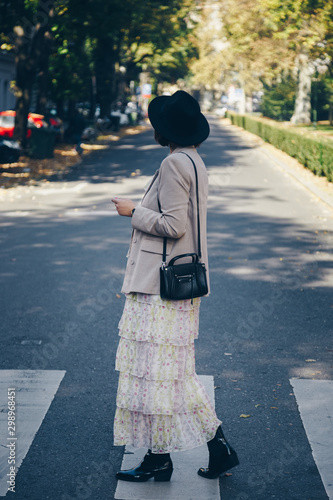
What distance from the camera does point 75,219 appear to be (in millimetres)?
13172

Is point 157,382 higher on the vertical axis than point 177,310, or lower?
lower

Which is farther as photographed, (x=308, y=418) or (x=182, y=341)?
(x=308, y=418)

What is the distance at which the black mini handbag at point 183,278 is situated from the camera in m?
3.56

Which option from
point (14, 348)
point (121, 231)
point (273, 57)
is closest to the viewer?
point (14, 348)

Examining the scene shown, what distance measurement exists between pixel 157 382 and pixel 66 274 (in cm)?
522

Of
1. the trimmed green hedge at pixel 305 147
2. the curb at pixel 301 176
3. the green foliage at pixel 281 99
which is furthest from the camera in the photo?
the green foliage at pixel 281 99

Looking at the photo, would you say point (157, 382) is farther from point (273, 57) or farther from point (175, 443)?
point (273, 57)

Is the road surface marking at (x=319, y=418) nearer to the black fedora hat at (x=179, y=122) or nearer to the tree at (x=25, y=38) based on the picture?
the black fedora hat at (x=179, y=122)

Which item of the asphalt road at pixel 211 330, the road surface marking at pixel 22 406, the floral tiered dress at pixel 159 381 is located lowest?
the asphalt road at pixel 211 330

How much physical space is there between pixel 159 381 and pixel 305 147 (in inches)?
818

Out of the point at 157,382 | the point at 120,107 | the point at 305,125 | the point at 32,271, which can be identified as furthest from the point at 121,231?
the point at 120,107

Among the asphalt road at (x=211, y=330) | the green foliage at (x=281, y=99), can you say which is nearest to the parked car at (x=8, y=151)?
the asphalt road at (x=211, y=330)

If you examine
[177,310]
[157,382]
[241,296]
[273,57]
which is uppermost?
[273,57]

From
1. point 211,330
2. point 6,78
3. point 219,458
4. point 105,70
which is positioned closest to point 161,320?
point 219,458
